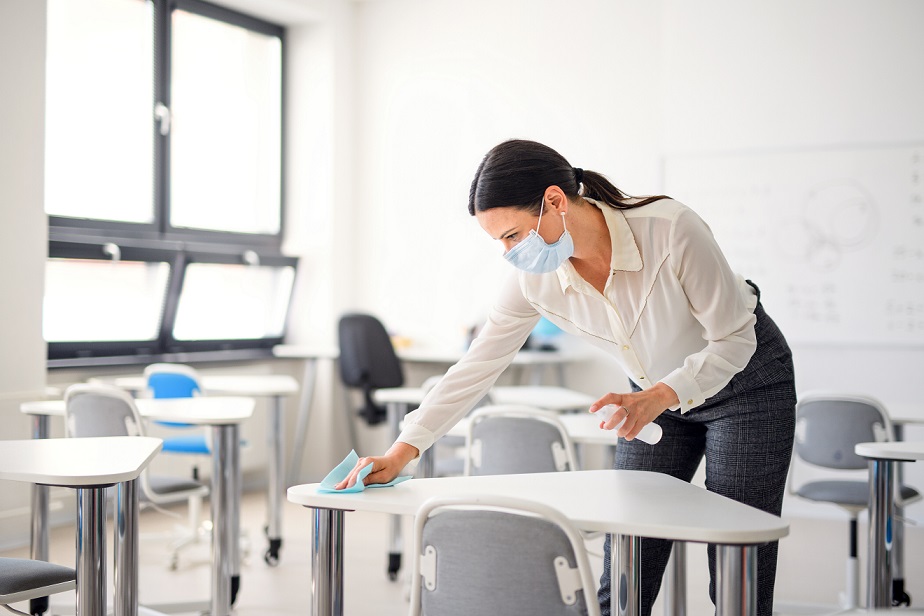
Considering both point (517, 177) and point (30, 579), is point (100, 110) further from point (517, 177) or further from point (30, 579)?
point (517, 177)

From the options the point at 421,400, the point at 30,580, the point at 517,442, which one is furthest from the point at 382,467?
the point at 421,400

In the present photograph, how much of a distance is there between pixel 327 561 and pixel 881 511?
1.83m

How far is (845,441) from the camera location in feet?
11.5

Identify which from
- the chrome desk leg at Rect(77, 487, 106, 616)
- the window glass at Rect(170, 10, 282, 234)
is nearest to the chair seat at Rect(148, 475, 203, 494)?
the chrome desk leg at Rect(77, 487, 106, 616)

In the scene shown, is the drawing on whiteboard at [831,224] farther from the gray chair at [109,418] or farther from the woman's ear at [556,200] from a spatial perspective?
the woman's ear at [556,200]

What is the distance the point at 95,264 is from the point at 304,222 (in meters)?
1.66

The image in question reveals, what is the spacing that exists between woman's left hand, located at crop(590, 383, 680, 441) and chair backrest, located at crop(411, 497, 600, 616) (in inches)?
8.9

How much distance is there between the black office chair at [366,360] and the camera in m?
5.37

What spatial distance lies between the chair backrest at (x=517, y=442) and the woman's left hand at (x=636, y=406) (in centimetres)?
116

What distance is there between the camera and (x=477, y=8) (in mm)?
6047

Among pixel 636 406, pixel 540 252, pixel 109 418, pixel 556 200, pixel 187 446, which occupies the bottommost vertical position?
pixel 187 446

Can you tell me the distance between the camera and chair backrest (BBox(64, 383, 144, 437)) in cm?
314

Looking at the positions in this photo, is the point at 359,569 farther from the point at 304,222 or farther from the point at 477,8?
the point at 477,8

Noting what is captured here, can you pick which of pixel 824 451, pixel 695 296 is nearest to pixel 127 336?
pixel 824 451
